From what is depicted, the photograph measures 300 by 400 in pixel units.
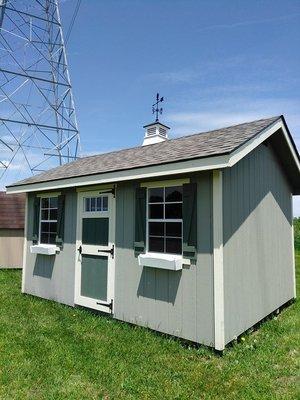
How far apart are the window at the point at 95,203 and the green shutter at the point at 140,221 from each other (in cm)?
105

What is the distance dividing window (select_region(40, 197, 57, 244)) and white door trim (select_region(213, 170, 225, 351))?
4498mm

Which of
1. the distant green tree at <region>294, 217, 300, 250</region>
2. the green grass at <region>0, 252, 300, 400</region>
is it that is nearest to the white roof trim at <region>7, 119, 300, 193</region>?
the green grass at <region>0, 252, 300, 400</region>

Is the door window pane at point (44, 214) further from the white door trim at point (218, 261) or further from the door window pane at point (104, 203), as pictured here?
the white door trim at point (218, 261)

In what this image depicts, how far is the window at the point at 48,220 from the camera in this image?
26.4 feet

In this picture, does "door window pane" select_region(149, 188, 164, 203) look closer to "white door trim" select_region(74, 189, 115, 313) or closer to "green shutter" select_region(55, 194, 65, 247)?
"white door trim" select_region(74, 189, 115, 313)

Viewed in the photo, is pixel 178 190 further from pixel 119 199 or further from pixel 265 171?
pixel 265 171

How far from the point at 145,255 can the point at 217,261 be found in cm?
138

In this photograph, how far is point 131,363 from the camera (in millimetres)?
4453

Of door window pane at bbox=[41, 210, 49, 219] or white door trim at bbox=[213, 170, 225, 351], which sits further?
door window pane at bbox=[41, 210, 49, 219]

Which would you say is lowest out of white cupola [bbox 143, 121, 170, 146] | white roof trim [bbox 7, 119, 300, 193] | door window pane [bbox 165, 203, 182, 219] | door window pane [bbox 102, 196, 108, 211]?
door window pane [bbox 165, 203, 182, 219]

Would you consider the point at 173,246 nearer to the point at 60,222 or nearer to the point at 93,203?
the point at 93,203

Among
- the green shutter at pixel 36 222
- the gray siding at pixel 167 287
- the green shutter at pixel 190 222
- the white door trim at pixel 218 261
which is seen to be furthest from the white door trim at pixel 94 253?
the white door trim at pixel 218 261

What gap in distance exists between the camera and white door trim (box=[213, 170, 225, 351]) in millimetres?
4719

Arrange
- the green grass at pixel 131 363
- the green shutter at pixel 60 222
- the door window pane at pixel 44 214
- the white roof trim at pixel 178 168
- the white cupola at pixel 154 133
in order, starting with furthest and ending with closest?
the white cupola at pixel 154 133 → the door window pane at pixel 44 214 → the green shutter at pixel 60 222 → the white roof trim at pixel 178 168 → the green grass at pixel 131 363
